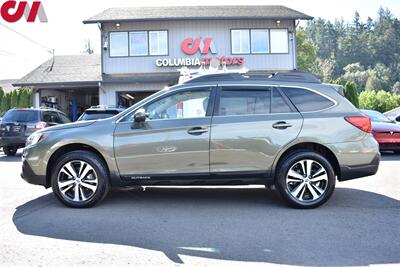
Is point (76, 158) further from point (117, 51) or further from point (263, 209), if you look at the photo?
point (117, 51)

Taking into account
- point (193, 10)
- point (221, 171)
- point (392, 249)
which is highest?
point (193, 10)

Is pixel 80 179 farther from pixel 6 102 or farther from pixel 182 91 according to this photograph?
pixel 6 102

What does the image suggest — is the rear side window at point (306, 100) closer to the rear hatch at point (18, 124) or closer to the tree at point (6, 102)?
the rear hatch at point (18, 124)

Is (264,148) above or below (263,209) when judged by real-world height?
above

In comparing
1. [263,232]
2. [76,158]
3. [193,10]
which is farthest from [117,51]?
[263,232]

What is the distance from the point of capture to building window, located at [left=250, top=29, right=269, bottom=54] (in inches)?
909

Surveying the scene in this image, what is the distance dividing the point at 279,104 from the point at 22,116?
33.5 ft

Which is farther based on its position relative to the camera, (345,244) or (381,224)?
(381,224)

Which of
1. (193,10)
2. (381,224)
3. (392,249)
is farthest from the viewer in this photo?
(193,10)

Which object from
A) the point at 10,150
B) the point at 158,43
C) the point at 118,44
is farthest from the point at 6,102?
the point at 10,150

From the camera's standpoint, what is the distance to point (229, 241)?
4.63 meters

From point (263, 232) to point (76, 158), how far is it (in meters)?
2.80

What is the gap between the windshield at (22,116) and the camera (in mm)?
13617

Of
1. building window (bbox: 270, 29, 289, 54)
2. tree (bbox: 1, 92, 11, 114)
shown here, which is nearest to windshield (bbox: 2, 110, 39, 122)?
building window (bbox: 270, 29, 289, 54)
